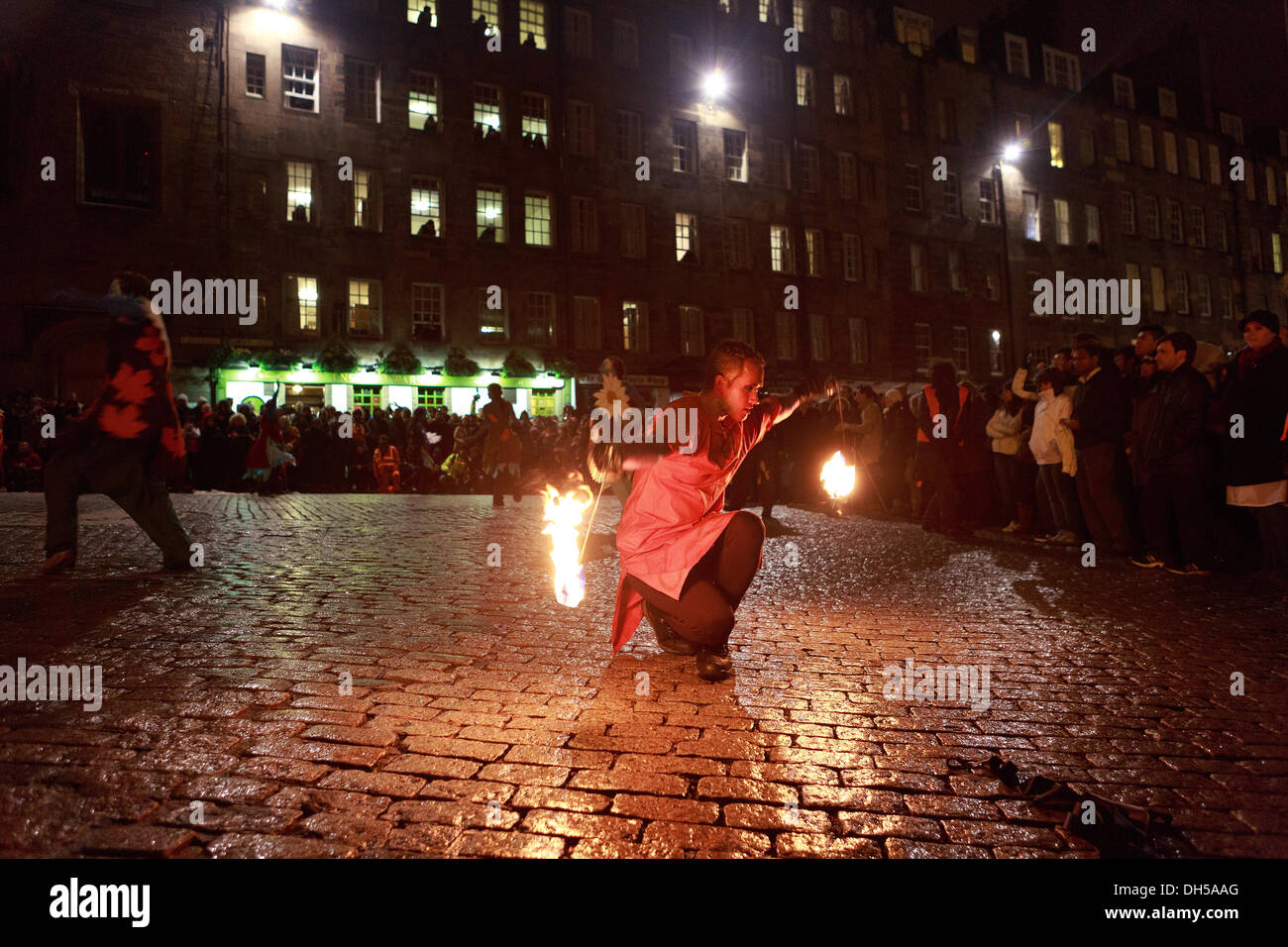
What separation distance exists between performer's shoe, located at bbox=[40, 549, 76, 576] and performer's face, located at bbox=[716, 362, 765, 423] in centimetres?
551

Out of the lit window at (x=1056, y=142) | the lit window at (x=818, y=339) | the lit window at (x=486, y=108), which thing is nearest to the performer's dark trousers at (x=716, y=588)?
the lit window at (x=486, y=108)

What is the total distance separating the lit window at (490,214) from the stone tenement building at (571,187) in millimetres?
127

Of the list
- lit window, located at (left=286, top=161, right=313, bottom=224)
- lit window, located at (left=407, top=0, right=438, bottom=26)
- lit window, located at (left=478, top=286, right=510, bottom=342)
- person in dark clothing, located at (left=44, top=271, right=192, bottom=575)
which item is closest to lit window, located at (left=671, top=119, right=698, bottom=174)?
lit window, located at (left=478, top=286, right=510, bottom=342)

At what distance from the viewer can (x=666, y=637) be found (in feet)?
14.3

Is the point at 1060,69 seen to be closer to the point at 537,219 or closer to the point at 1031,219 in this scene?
the point at 1031,219

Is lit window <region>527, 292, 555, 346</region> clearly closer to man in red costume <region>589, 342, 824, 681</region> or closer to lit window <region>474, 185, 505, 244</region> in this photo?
lit window <region>474, 185, 505, 244</region>

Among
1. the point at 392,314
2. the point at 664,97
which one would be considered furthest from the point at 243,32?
the point at 664,97

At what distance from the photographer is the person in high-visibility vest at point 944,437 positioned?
405 inches

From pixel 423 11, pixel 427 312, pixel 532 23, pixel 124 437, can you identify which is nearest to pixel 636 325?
pixel 427 312

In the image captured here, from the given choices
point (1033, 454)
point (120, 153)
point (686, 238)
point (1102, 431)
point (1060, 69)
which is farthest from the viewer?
point (1060, 69)

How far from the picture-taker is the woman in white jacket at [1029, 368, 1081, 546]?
29.2ft

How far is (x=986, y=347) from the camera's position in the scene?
3850cm

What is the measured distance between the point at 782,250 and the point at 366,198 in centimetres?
1747
